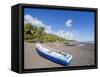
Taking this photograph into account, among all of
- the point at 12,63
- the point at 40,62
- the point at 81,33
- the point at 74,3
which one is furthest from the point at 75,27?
the point at 12,63

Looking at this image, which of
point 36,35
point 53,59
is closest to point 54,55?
point 53,59

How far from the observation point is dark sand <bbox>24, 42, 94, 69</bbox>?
6.80 ft

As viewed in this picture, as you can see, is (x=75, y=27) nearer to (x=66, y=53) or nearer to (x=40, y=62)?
(x=66, y=53)

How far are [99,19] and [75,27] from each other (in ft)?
1.04

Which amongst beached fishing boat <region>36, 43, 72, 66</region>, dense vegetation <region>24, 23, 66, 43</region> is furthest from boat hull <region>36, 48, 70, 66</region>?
dense vegetation <region>24, 23, 66, 43</region>

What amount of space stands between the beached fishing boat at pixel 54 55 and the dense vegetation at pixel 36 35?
6 cm

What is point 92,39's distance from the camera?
232 centimetres

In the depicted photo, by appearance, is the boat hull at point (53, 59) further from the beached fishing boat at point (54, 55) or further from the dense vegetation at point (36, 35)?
the dense vegetation at point (36, 35)

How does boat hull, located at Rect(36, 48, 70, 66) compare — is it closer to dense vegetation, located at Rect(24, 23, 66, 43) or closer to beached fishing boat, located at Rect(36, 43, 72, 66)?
beached fishing boat, located at Rect(36, 43, 72, 66)

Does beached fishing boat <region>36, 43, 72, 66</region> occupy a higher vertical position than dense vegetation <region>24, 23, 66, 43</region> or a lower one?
lower

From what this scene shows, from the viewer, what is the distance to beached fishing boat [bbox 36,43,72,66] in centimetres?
212

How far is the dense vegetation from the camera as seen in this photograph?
6.78ft

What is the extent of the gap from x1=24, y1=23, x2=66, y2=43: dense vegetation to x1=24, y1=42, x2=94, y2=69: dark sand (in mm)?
44

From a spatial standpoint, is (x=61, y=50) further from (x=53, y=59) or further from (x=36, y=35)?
(x=36, y=35)
